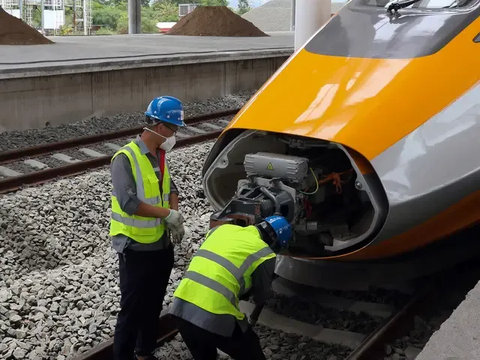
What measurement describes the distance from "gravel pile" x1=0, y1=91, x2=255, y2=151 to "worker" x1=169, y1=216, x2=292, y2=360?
267 inches

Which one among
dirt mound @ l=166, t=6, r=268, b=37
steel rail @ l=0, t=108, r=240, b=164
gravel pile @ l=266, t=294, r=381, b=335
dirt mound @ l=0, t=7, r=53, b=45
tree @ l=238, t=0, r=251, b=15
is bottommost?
gravel pile @ l=266, t=294, r=381, b=335

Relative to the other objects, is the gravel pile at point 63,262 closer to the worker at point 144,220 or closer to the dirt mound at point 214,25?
the worker at point 144,220

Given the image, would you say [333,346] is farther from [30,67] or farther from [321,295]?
[30,67]

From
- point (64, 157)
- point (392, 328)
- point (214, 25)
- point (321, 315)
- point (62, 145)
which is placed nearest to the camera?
point (392, 328)

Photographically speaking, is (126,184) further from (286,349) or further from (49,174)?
(49,174)

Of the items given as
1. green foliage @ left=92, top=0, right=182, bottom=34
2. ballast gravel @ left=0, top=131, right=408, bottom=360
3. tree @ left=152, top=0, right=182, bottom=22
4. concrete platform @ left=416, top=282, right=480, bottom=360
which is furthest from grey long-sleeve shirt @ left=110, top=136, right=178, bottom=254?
tree @ left=152, top=0, right=182, bottom=22

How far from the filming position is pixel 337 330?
471 cm

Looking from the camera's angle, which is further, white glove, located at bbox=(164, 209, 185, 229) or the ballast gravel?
the ballast gravel

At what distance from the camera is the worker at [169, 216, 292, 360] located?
3.39 meters

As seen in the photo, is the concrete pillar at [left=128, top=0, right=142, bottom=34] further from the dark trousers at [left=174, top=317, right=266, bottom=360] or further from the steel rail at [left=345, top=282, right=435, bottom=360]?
the dark trousers at [left=174, top=317, right=266, bottom=360]

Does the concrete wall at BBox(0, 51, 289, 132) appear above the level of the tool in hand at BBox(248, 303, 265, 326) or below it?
above

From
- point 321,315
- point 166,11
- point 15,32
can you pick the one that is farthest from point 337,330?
point 166,11

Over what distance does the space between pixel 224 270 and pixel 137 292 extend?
3.13ft

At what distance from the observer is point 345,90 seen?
428cm
